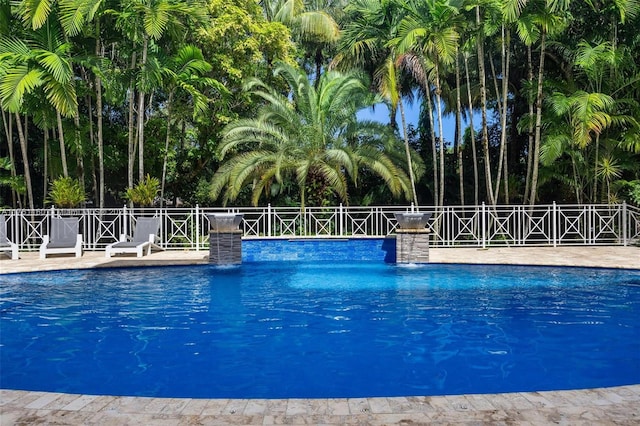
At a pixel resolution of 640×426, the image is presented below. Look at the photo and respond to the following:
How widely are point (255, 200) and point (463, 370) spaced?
12122mm

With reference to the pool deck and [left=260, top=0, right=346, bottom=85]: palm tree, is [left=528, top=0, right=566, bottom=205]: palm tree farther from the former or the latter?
the pool deck

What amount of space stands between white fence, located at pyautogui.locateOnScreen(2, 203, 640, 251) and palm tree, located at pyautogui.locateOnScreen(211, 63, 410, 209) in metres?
0.92

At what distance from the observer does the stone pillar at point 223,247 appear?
12.3 meters

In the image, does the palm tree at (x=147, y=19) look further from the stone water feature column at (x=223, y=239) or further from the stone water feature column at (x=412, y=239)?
the stone water feature column at (x=412, y=239)

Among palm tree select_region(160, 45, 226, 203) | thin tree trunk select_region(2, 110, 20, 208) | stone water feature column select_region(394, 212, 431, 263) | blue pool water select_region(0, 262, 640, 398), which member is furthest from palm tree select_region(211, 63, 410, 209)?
blue pool water select_region(0, 262, 640, 398)

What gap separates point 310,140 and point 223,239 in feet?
17.9

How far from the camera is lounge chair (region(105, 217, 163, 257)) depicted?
12.9 meters

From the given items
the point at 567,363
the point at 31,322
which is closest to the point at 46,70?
the point at 31,322

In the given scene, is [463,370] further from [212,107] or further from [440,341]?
[212,107]

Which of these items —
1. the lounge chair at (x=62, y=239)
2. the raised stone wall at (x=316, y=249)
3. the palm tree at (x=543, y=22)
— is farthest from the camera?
the palm tree at (x=543, y=22)

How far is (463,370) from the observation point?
4648mm

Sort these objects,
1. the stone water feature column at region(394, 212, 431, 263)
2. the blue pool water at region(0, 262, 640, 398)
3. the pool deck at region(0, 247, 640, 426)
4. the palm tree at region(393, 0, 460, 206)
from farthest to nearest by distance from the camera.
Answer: the palm tree at region(393, 0, 460, 206) → the stone water feature column at region(394, 212, 431, 263) → the blue pool water at region(0, 262, 640, 398) → the pool deck at region(0, 247, 640, 426)

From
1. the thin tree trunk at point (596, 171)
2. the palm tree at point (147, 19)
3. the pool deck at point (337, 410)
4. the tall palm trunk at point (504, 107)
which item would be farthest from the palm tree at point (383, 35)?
the pool deck at point (337, 410)

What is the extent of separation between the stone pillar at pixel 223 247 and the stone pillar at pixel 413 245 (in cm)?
387
